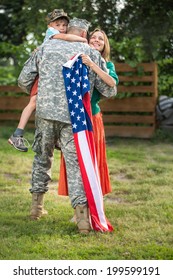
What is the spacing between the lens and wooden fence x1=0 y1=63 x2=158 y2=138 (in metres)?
11.5

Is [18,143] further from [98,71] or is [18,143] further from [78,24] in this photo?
[78,24]

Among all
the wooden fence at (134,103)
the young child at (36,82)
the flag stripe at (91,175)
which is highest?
the young child at (36,82)

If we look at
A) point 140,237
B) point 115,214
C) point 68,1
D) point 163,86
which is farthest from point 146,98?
point 140,237

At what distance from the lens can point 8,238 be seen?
526cm

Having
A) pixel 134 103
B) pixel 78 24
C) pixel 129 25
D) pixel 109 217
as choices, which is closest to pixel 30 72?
pixel 78 24

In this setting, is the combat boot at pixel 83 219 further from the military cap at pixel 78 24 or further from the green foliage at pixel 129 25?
the green foliage at pixel 129 25

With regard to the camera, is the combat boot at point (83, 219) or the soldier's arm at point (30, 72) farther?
the soldier's arm at point (30, 72)

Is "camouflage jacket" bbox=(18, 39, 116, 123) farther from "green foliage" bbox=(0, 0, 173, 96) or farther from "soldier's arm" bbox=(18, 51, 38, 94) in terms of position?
"green foliage" bbox=(0, 0, 173, 96)

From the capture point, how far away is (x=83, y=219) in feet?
17.7

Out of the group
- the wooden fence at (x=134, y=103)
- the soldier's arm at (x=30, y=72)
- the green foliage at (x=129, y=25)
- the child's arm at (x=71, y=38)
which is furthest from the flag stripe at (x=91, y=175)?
the green foliage at (x=129, y=25)

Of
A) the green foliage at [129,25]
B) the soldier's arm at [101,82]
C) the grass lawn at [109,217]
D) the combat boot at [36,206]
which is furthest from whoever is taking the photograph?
the green foliage at [129,25]

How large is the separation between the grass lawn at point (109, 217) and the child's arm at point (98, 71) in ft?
4.27

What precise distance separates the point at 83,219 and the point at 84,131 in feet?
2.49

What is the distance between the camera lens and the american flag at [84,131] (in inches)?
210
